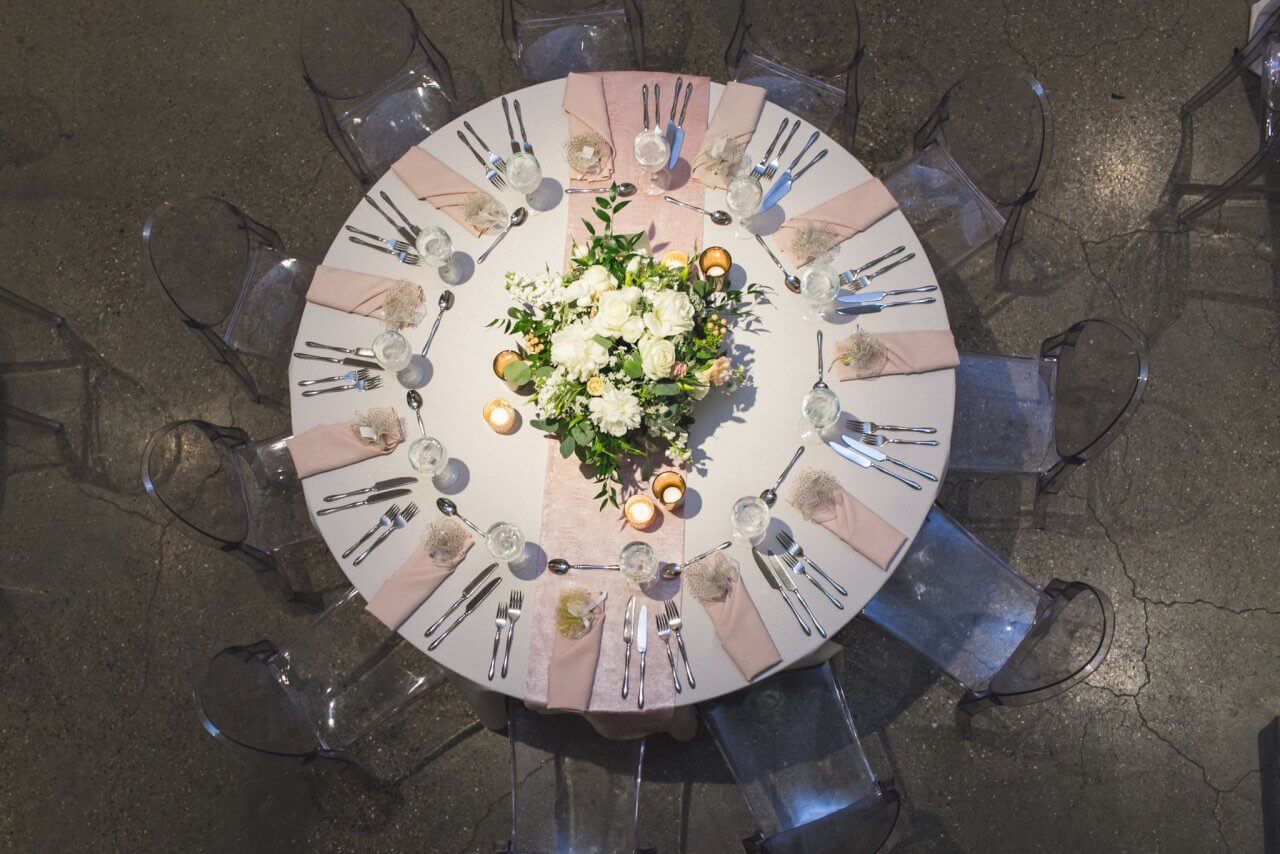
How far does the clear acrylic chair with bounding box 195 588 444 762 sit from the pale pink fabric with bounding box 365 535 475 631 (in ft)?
1.32

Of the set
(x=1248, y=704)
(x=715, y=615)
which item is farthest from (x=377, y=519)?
(x=1248, y=704)

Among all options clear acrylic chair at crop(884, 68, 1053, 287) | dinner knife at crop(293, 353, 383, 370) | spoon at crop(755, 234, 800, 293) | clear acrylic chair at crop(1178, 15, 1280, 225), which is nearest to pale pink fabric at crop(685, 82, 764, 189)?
spoon at crop(755, 234, 800, 293)

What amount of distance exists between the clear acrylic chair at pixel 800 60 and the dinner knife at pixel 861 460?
1387mm

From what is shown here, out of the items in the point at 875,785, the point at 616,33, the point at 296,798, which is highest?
the point at 616,33

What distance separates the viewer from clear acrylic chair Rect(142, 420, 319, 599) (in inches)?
106

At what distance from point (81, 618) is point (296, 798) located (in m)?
1.13

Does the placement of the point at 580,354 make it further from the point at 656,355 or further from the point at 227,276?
the point at 227,276

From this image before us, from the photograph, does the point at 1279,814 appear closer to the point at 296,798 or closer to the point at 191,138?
the point at 296,798

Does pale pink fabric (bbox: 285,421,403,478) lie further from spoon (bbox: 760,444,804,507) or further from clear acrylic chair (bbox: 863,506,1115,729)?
clear acrylic chair (bbox: 863,506,1115,729)

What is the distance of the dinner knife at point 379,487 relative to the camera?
264 centimetres

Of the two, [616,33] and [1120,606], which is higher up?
[616,33]

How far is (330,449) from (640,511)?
0.94 metres

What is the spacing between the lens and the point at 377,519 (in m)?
2.62

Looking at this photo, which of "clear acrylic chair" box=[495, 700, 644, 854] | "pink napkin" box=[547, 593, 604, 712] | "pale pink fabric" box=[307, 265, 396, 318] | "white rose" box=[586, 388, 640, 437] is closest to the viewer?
"white rose" box=[586, 388, 640, 437]
